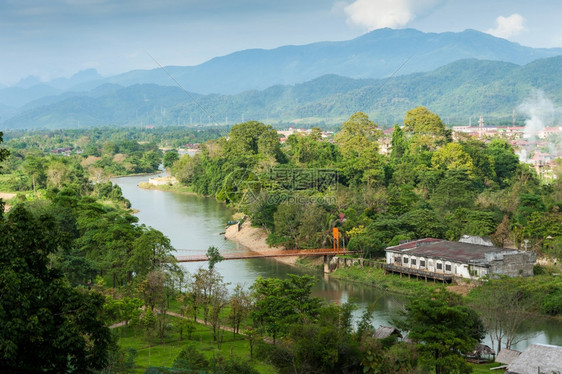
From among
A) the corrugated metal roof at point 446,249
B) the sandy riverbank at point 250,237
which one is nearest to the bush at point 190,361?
the corrugated metal roof at point 446,249

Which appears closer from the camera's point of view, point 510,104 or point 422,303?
point 422,303

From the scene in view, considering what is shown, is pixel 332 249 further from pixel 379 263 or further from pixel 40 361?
pixel 40 361

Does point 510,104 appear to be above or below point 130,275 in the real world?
above

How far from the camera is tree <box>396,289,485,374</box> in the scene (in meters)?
14.9

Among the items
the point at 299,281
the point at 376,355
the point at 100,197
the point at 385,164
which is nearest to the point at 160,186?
the point at 100,197

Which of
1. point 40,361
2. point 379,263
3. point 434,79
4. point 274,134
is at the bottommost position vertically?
point 379,263

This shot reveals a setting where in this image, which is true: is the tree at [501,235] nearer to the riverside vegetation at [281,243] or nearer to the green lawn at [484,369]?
the riverside vegetation at [281,243]

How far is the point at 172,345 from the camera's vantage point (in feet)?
60.3

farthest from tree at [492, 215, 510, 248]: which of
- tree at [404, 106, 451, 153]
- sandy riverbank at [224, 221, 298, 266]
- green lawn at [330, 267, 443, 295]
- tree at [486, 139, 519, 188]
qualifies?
tree at [404, 106, 451, 153]

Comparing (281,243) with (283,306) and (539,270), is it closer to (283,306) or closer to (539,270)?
(539,270)

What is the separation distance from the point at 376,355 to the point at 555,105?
442 ft

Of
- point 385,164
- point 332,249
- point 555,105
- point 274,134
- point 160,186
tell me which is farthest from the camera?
point 555,105

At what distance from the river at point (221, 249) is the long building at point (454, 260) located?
1.90 m

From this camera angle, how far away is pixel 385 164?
4706 centimetres
